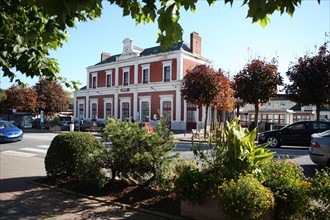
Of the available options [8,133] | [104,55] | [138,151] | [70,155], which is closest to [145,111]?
[104,55]

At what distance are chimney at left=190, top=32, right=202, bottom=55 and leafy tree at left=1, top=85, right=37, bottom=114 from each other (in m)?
24.6

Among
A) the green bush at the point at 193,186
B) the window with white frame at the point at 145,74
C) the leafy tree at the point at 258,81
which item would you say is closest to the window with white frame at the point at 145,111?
the window with white frame at the point at 145,74

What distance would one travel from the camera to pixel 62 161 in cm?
729

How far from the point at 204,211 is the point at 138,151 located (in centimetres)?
197

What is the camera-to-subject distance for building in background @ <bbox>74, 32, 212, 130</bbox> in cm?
3862

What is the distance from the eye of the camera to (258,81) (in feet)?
72.0

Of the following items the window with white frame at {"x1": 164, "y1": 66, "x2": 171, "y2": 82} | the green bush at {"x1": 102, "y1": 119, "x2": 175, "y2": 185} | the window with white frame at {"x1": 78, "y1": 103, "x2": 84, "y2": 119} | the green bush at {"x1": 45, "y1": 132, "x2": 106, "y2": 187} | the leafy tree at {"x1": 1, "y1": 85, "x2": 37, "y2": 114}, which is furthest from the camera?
the window with white frame at {"x1": 78, "y1": 103, "x2": 84, "y2": 119}

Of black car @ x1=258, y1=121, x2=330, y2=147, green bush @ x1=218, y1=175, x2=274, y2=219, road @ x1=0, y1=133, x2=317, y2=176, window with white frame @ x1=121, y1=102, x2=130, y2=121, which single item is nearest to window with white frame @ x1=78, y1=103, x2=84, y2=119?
window with white frame @ x1=121, y1=102, x2=130, y2=121

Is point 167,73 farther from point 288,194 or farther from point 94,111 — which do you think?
point 288,194

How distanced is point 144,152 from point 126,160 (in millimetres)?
469

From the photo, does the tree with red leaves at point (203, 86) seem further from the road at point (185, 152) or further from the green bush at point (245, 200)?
the green bush at point (245, 200)

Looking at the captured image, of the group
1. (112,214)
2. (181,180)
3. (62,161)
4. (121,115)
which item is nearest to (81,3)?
(181,180)

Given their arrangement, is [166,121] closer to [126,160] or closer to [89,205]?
[126,160]

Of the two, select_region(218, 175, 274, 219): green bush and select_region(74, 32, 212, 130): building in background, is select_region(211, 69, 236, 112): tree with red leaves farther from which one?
select_region(218, 175, 274, 219): green bush
